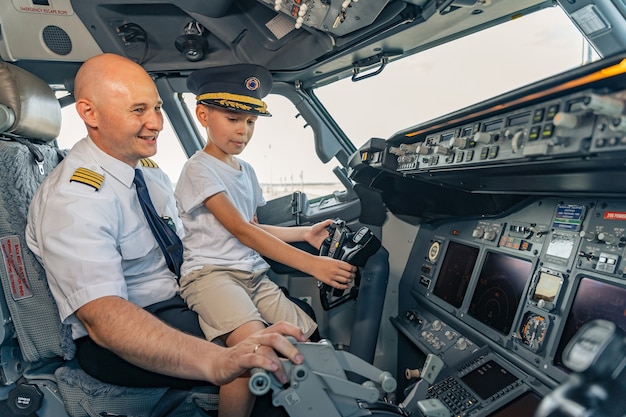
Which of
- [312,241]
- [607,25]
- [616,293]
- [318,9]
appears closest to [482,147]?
[616,293]

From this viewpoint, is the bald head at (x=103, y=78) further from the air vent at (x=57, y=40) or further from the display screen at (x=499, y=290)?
the air vent at (x=57, y=40)

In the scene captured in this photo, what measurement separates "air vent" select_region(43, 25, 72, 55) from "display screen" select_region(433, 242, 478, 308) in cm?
303

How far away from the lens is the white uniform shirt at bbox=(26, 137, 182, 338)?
1.22 meters

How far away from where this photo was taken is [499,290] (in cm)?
177

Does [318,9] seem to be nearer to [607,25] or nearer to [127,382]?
[607,25]

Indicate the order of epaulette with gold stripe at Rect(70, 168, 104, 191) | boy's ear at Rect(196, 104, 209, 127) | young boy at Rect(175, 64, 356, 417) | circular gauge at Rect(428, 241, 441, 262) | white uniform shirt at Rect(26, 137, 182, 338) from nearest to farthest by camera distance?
white uniform shirt at Rect(26, 137, 182, 338) < epaulette with gold stripe at Rect(70, 168, 104, 191) < young boy at Rect(175, 64, 356, 417) < boy's ear at Rect(196, 104, 209, 127) < circular gauge at Rect(428, 241, 441, 262)

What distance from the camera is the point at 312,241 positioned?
225 centimetres

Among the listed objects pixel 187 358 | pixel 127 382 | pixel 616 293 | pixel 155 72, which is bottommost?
pixel 127 382

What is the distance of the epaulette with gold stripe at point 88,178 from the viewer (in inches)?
53.1

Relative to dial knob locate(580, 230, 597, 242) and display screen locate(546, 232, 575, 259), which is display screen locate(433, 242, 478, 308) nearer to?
display screen locate(546, 232, 575, 259)

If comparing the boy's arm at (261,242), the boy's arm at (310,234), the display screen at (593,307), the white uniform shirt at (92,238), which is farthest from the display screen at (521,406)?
the white uniform shirt at (92,238)

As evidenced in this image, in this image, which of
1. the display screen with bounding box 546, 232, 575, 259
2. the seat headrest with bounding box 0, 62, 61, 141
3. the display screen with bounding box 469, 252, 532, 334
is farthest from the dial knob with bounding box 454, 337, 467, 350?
the seat headrest with bounding box 0, 62, 61, 141

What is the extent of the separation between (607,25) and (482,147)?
90 centimetres

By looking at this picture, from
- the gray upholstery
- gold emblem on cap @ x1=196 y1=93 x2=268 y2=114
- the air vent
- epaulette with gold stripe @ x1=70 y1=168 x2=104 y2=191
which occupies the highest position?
the air vent
